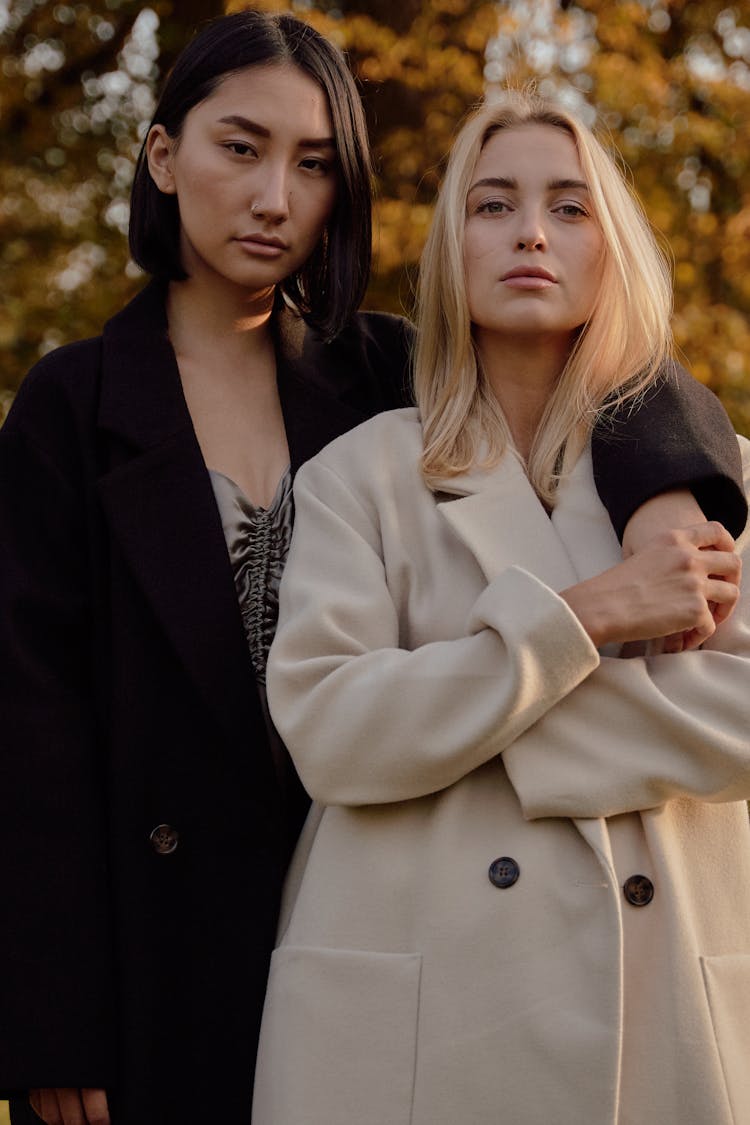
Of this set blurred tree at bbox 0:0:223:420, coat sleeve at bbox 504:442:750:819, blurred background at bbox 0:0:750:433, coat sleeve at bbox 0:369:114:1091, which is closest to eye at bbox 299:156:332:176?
coat sleeve at bbox 0:369:114:1091

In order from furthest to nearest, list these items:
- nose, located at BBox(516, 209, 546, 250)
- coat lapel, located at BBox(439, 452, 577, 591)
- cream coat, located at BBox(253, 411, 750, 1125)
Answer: nose, located at BBox(516, 209, 546, 250)
coat lapel, located at BBox(439, 452, 577, 591)
cream coat, located at BBox(253, 411, 750, 1125)

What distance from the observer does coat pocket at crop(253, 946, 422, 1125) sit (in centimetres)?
208

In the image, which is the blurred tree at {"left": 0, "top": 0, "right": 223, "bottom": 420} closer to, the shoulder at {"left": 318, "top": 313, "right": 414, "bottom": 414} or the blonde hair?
the shoulder at {"left": 318, "top": 313, "right": 414, "bottom": 414}

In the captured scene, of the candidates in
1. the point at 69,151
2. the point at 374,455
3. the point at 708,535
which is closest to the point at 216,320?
the point at 374,455

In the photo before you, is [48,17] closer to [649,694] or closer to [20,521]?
[20,521]

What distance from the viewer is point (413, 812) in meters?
2.19

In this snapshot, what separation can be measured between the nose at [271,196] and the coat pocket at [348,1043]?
1.28 m

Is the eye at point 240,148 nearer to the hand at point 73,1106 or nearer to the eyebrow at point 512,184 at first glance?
the eyebrow at point 512,184

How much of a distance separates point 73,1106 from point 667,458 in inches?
54.5

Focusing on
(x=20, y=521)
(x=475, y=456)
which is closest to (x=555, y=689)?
(x=475, y=456)

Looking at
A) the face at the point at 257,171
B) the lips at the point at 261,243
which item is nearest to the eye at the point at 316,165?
the face at the point at 257,171

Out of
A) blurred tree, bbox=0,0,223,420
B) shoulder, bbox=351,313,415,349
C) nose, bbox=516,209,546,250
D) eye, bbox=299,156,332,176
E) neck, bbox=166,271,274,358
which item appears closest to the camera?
nose, bbox=516,209,546,250

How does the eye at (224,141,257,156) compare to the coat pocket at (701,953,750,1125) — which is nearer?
the coat pocket at (701,953,750,1125)

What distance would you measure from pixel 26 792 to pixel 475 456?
92 centimetres
